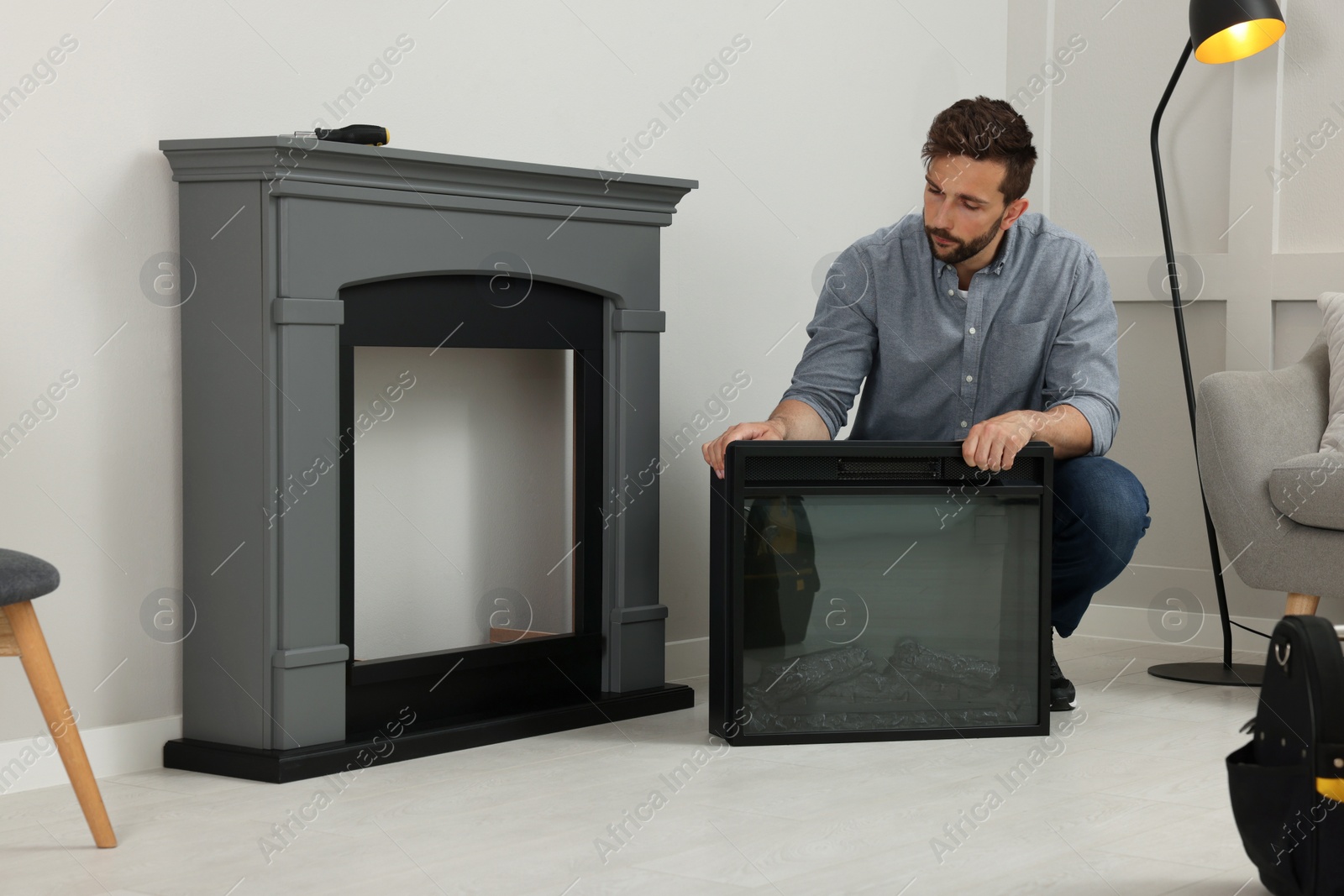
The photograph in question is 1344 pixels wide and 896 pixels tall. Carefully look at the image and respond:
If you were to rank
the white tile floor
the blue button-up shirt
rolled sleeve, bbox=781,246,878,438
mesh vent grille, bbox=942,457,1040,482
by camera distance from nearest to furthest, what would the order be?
the white tile floor → mesh vent grille, bbox=942,457,1040,482 → the blue button-up shirt → rolled sleeve, bbox=781,246,878,438

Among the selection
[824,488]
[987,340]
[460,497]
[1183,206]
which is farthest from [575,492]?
[1183,206]

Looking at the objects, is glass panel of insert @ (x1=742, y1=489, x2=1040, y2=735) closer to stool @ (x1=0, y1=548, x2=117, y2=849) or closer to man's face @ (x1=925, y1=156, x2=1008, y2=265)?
man's face @ (x1=925, y1=156, x2=1008, y2=265)

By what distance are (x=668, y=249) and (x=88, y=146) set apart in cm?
115

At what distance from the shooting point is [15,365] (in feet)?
6.20

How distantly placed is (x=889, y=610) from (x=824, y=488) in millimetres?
209

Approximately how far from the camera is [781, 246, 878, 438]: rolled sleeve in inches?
97.0

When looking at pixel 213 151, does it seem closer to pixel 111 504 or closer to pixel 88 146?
pixel 88 146

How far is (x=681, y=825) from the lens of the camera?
172 cm

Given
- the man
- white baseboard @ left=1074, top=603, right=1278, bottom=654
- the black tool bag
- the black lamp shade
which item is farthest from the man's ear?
white baseboard @ left=1074, top=603, right=1278, bottom=654

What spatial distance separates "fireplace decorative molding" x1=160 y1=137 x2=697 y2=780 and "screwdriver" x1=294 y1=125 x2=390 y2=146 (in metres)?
0.02

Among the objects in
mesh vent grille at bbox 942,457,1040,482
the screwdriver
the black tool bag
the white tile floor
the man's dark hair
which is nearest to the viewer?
the black tool bag

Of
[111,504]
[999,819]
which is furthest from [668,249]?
[999,819]

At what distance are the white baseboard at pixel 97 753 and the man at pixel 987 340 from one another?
3.22 feet

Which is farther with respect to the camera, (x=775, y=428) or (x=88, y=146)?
(x=775, y=428)
